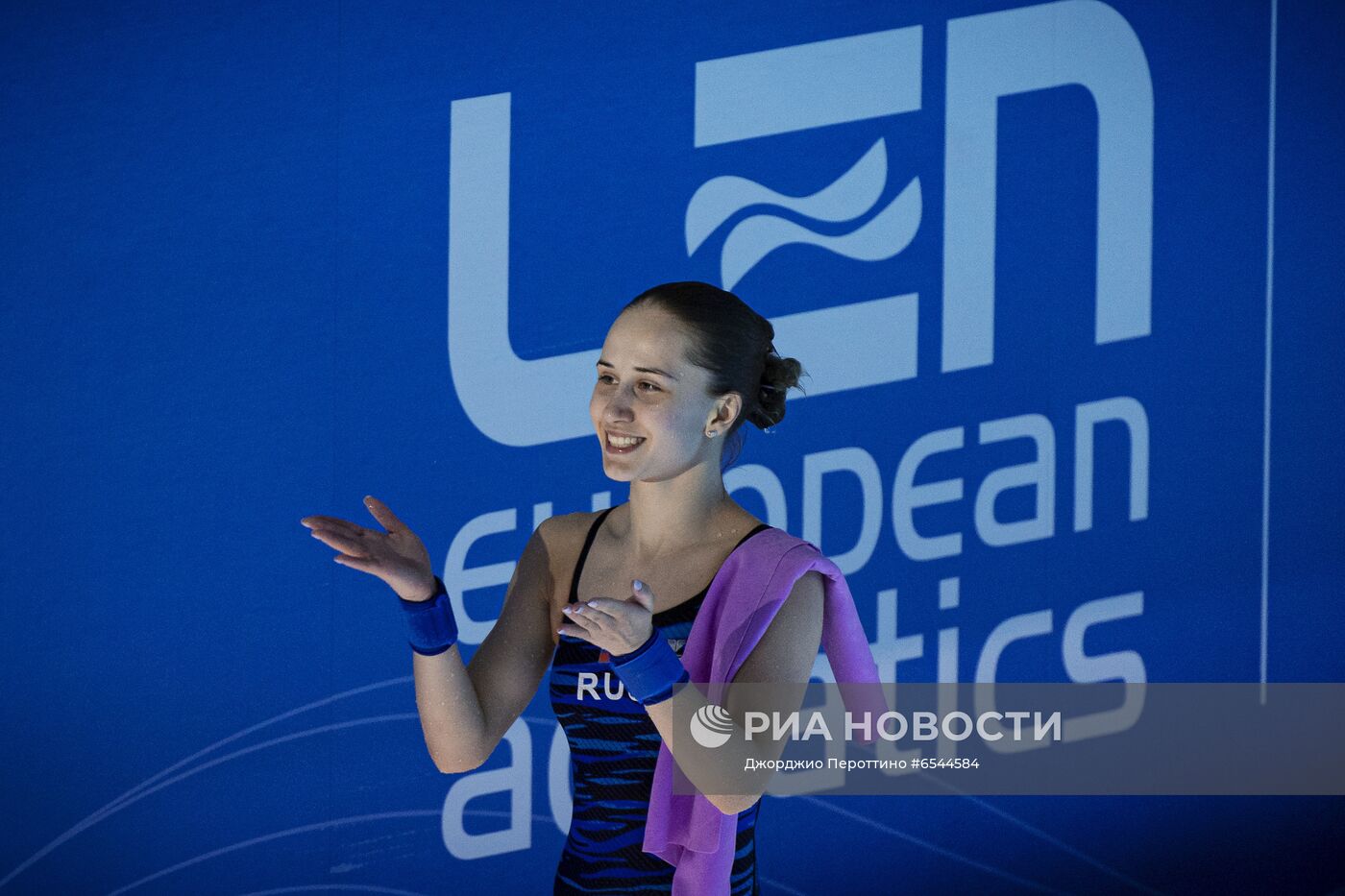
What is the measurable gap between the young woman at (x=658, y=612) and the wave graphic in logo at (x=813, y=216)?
1.74m

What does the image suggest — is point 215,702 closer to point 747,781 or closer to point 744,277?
point 744,277

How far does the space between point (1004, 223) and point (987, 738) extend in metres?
1.42

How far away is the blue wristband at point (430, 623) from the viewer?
6.31 feet

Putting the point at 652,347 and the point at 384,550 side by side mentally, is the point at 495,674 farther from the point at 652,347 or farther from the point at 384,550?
the point at 652,347

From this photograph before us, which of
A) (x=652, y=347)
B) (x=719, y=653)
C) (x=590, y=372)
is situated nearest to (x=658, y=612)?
(x=719, y=653)

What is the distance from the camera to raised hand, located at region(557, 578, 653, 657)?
1.75 m

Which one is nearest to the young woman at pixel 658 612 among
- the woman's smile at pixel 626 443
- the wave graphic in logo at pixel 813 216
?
the woman's smile at pixel 626 443

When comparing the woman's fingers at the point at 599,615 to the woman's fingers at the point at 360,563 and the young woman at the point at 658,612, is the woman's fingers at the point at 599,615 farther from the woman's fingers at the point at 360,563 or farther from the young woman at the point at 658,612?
the woman's fingers at the point at 360,563

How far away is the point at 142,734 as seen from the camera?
337 cm

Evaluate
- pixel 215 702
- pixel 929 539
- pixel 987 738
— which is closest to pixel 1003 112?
pixel 929 539

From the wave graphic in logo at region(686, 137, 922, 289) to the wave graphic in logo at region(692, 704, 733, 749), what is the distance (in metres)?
2.16

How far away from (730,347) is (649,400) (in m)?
0.15

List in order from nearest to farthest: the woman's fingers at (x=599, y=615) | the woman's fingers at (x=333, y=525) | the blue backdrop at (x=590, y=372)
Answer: the woman's fingers at (x=599, y=615) → the woman's fingers at (x=333, y=525) → the blue backdrop at (x=590, y=372)

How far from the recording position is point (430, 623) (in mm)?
1926
